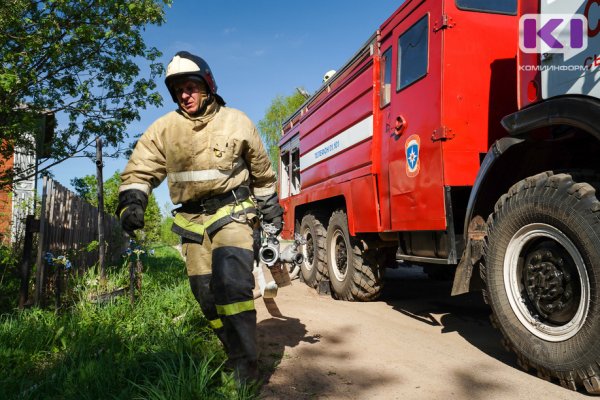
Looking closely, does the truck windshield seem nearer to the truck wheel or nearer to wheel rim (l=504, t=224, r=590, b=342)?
wheel rim (l=504, t=224, r=590, b=342)

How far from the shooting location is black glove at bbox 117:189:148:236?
8.66ft

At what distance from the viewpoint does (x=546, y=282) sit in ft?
8.65

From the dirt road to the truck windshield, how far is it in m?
2.80

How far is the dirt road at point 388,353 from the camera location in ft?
8.76

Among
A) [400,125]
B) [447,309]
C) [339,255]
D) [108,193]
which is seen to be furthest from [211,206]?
[108,193]

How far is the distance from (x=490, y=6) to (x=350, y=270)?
3282mm

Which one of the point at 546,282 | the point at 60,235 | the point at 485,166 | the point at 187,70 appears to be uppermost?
the point at 187,70

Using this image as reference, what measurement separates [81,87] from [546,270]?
5.95 metres

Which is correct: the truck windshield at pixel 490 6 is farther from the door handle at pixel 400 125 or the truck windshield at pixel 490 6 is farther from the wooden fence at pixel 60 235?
the wooden fence at pixel 60 235

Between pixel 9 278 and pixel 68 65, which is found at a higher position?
pixel 68 65

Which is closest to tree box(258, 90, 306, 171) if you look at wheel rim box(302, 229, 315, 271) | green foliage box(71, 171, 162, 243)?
green foliage box(71, 171, 162, 243)

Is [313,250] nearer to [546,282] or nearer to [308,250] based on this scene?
[308,250]

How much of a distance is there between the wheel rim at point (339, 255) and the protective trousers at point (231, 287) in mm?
3242

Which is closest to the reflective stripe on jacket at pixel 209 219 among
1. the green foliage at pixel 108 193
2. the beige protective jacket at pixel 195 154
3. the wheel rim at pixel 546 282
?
the beige protective jacket at pixel 195 154
